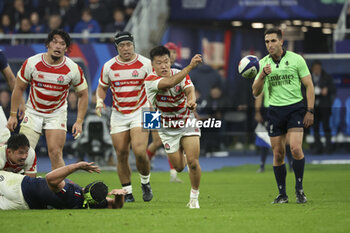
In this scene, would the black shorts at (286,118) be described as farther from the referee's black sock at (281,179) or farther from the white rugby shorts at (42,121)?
the white rugby shorts at (42,121)

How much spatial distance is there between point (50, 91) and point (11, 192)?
2.18 metres

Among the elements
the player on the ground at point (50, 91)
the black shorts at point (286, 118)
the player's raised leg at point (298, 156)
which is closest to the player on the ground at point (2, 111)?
the player on the ground at point (50, 91)

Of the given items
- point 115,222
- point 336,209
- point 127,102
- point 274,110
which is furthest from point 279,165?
point 115,222

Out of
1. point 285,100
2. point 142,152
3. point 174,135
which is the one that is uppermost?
point 285,100

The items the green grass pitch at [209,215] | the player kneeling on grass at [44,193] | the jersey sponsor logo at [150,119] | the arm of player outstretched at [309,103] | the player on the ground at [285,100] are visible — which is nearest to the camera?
the green grass pitch at [209,215]

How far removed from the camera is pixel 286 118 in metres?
10.6

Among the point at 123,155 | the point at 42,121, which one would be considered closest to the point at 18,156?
the point at 42,121

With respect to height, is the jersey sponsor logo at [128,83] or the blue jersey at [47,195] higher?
the jersey sponsor logo at [128,83]

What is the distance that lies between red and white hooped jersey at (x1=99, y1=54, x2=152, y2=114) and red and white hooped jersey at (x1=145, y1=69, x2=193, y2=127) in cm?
99

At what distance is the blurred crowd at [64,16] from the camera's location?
1002 inches

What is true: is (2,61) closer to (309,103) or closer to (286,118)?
(286,118)

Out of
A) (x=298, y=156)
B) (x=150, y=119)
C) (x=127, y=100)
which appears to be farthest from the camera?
(x=150, y=119)

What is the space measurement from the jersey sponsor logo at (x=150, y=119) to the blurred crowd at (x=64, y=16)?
41.3 ft

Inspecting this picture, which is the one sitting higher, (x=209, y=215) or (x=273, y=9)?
(x=273, y=9)
